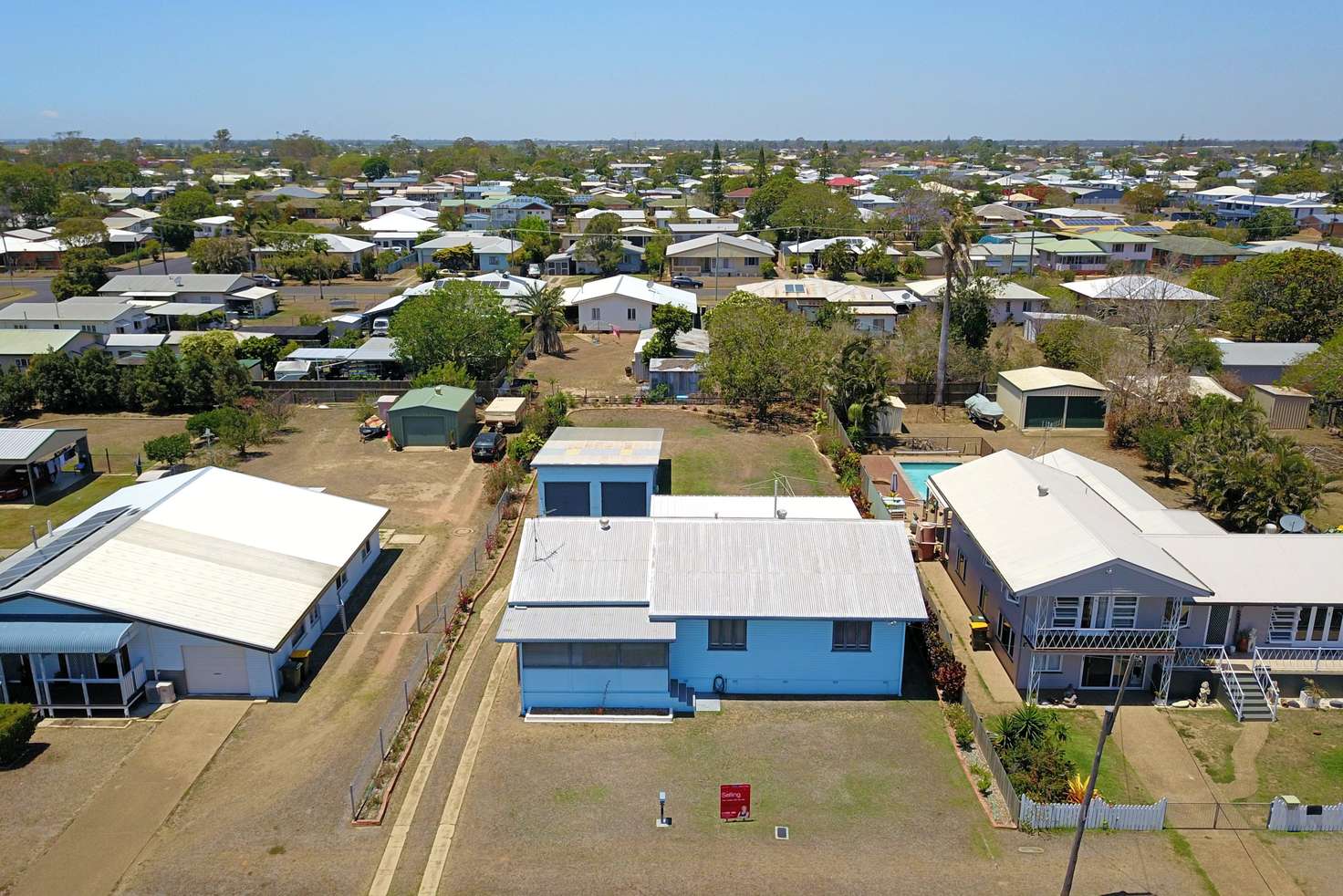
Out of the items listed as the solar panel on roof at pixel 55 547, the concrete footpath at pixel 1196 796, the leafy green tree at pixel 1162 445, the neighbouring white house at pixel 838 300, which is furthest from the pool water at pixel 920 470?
the solar panel on roof at pixel 55 547

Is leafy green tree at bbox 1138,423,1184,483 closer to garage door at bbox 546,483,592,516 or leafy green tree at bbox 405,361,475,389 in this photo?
garage door at bbox 546,483,592,516

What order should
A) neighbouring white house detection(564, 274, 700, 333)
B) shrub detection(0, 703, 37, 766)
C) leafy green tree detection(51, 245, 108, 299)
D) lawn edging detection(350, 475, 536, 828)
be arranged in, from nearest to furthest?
lawn edging detection(350, 475, 536, 828), shrub detection(0, 703, 37, 766), neighbouring white house detection(564, 274, 700, 333), leafy green tree detection(51, 245, 108, 299)

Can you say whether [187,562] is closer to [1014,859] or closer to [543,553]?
[543,553]

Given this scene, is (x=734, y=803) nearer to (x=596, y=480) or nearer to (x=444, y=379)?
(x=596, y=480)

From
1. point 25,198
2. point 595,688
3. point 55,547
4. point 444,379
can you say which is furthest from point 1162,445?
point 25,198

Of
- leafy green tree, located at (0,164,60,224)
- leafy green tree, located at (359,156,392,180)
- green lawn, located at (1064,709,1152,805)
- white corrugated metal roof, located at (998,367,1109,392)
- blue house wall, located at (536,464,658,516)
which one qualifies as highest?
leafy green tree, located at (359,156,392,180)

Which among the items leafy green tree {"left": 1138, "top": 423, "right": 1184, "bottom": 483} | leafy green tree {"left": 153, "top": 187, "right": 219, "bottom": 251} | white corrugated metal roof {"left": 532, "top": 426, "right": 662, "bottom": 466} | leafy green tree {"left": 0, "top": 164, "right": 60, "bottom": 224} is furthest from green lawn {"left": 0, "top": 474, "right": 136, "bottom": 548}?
leafy green tree {"left": 0, "top": 164, "right": 60, "bottom": 224}

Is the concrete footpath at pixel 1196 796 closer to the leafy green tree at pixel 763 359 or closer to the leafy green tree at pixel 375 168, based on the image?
the leafy green tree at pixel 763 359
